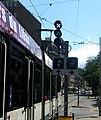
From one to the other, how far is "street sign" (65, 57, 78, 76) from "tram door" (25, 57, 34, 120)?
517 centimetres

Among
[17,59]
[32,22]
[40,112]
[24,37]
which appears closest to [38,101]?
[40,112]

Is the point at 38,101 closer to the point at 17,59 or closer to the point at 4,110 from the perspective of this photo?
the point at 17,59

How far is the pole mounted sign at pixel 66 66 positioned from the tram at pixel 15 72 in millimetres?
4335

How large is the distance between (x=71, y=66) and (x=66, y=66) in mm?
309

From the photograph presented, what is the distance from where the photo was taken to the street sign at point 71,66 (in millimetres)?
16034

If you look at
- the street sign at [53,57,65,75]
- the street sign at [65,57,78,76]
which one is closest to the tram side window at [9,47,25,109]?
the street sign at [53,57,65,75]

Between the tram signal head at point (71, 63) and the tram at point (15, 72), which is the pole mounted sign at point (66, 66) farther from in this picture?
the tram at point (15, 72)

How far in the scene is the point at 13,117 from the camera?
802cm

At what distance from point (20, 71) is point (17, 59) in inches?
18.8

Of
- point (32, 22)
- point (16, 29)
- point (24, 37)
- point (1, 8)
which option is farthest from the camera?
point (32, 22)

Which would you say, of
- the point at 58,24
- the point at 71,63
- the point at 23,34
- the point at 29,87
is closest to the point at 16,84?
the point at 23,34

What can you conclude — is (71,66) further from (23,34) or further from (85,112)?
(85,112)

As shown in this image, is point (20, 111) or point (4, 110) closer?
point (4, 110)

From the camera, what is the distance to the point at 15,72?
8.28m
